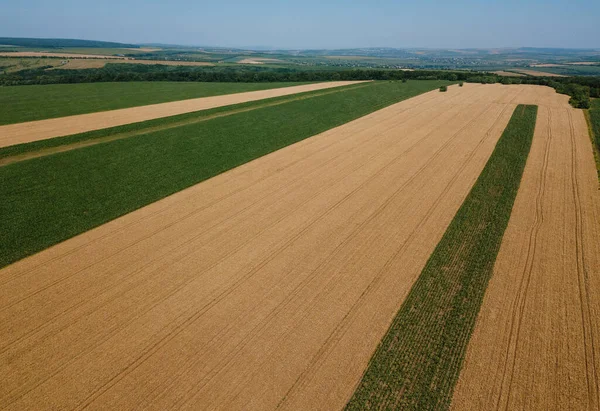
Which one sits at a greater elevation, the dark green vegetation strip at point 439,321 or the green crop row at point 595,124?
the green crop row at point 595,124

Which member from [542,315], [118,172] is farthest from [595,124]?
[118,172]

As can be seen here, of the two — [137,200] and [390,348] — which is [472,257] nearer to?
[390,348]

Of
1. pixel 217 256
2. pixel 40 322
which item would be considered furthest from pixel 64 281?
pixel 217 256

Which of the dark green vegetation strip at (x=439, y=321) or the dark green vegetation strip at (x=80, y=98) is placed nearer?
the dark green vegetation strip at (x=439, y=321)

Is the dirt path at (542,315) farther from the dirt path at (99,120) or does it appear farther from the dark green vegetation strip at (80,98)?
the dark green vegetation strip at (80,98)

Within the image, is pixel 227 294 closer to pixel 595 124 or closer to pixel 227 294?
pixel 227 294

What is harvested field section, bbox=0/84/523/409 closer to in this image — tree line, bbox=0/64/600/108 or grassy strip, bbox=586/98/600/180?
grassy strip, bbox=586/98/600/180

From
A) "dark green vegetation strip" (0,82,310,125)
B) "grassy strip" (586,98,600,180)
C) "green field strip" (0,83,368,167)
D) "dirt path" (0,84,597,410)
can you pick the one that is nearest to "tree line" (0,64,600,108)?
"dark green vegetation strip" (0,82,310,125)

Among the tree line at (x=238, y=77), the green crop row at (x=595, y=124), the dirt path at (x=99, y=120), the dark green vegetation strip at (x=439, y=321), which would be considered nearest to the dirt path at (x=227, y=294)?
the dark green vegetation strip at (x=439, y=321)
